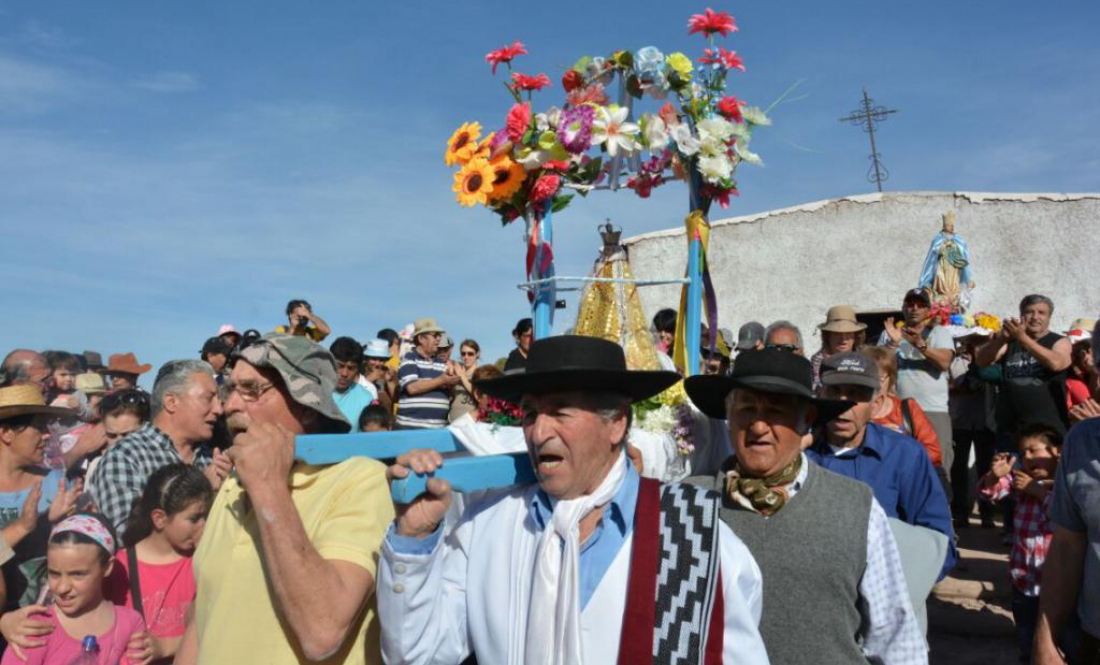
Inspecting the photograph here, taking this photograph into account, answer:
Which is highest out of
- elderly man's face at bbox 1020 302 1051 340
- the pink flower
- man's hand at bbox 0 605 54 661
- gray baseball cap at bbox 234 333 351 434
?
the pink flower

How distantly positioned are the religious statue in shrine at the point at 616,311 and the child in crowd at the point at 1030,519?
7.23 feet

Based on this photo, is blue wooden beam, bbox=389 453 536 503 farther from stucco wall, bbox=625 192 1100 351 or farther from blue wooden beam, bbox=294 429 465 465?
stucco wall, bbox=625 192 1100 351

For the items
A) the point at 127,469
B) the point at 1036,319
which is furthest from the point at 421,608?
the point at 1036,319

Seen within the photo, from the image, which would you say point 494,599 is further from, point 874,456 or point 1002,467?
point 1002,467

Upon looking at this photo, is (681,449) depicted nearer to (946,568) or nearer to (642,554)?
(946,568)

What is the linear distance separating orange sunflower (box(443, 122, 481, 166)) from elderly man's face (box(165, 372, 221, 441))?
1696mm

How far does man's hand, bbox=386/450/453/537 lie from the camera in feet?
7.28

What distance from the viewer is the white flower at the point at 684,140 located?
5117mm

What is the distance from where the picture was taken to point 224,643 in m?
2.46

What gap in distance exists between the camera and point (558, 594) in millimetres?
2252

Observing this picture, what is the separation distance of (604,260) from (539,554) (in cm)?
316

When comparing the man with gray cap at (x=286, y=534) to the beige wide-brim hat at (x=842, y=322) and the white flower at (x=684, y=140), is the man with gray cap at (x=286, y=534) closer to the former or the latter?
the white flower at (x=684, y=140)

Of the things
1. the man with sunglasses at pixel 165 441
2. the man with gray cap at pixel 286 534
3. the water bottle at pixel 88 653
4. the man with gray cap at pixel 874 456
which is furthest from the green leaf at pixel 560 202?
the water bottle at pixel 88 653

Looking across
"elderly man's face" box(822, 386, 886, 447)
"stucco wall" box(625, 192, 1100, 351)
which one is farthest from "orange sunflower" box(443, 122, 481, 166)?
"stucco wall" box(625, 192, 1100, 351)
